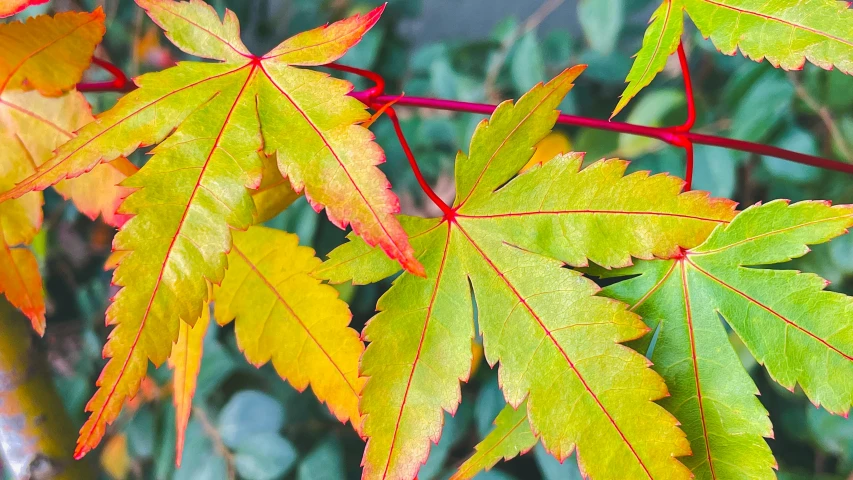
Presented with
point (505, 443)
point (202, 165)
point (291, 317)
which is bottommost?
point (505, 443)

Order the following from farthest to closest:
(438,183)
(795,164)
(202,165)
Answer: (438,183) → (795,164) → (202,165)

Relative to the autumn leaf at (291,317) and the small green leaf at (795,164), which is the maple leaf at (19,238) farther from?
the small green leaf at (795,164)

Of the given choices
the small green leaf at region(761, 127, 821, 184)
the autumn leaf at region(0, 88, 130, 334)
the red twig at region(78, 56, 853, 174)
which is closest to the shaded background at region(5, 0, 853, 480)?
the small green leaf at region(761, 127, 821, 184)

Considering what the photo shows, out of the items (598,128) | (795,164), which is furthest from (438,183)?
(598,128)

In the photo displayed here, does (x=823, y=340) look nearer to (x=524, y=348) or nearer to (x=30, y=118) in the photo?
(x=524, y=348)

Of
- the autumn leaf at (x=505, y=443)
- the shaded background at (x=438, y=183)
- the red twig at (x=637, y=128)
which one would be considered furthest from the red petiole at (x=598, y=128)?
the shaded background at (x=438, y=183)

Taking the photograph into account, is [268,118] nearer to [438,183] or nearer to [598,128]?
[598,128]

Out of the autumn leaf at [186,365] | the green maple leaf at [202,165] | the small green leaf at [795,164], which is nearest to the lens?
the green maple leaf at [202,165]
